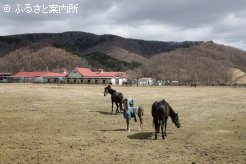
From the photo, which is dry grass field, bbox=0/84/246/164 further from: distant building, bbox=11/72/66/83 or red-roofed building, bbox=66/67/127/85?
distant building, bbox=11/72/66/83

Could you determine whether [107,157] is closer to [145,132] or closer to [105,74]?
[145,132]

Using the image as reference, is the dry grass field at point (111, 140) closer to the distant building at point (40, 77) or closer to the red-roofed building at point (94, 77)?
the red-roofed building at point (94, 77)

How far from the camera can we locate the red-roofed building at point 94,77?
123 m

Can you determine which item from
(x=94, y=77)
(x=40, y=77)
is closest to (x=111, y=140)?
(x=94, y=77)

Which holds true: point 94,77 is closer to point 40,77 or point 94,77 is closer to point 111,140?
point 40,77

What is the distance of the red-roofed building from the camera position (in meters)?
123

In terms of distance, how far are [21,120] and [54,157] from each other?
11154 mm

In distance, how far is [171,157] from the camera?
14125 mm

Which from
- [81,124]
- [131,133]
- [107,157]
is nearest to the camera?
[107,157]

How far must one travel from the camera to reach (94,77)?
126312 mm

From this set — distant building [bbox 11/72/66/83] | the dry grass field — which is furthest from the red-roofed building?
the dry grass field

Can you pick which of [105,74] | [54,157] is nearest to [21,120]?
[54,157]

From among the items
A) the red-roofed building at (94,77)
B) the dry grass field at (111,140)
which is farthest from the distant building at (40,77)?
the dry grass field at (111,140)

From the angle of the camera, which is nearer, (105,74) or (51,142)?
(51,142)
